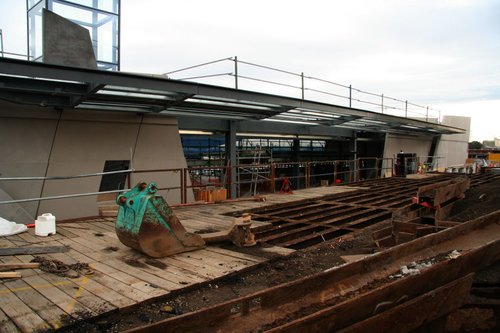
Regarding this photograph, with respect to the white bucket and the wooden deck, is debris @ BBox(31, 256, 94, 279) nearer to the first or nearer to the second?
the wooden deck

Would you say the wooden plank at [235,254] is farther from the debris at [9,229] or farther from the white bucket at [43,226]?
the debris at [9,229]

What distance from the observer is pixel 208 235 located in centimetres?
547

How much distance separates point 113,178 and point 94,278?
22.3 ft

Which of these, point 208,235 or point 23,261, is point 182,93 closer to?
point 208,235

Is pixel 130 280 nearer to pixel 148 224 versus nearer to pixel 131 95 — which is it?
pixel 148 224

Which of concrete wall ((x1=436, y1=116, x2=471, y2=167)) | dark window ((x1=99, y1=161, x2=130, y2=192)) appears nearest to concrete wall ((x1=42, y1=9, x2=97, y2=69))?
dark window ((x1=99, y1=161, x2=130, y2=192))

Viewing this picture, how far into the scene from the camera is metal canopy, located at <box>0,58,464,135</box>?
708 centimetres

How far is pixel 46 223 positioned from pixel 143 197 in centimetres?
224

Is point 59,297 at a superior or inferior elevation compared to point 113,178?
inferior

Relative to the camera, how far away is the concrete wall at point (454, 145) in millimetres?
30000

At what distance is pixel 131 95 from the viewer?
8766 millimetres

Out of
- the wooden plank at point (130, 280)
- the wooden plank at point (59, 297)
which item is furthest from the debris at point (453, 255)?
the wooden plank at point (59, 297)

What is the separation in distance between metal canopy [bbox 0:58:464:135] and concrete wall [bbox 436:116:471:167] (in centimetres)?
2081

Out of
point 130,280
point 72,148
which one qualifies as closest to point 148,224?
point 130,280
